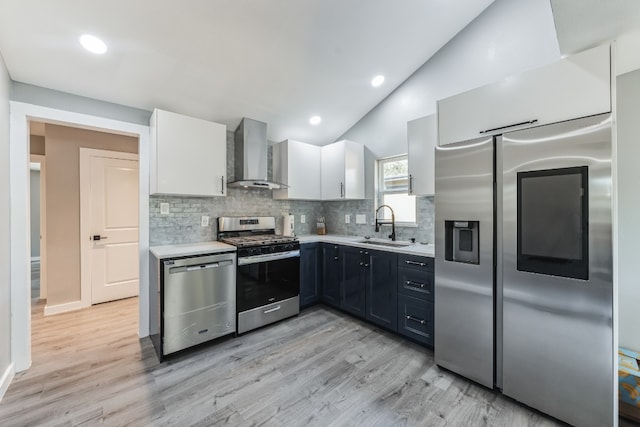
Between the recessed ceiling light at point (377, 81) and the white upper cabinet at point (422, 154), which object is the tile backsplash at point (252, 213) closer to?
the white upper cabinet at point (422, 154)

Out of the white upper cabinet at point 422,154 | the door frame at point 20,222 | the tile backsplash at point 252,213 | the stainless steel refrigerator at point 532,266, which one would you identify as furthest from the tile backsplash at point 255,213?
the stainless steel refrigerator at point 532,266

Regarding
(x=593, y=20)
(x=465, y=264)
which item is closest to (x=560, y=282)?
(x=465, y=264)

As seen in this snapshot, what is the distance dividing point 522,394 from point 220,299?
8.14 ft

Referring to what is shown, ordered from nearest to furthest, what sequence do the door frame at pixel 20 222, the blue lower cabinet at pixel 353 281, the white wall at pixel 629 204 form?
the white wall at pixel 629 204 < the door frame at pixel 20 222 < the blue lower cabinet at pixel 353 281

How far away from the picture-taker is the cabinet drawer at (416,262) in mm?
2349

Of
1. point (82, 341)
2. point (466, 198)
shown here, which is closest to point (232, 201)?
point (82, 341)

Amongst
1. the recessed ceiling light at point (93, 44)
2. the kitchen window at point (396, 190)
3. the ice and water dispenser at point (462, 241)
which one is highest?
the recessed ceiling light at point (93, 44)

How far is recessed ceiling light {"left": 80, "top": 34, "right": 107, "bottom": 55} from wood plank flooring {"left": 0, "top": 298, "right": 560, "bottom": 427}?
8.34 ft

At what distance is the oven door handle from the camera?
2703 millimetres

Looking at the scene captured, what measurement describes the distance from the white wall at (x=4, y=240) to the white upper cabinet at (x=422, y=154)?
3386 millimetres

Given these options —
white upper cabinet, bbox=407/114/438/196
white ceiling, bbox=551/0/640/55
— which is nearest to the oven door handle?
white upper cabinet, bbox=407/114/438/196

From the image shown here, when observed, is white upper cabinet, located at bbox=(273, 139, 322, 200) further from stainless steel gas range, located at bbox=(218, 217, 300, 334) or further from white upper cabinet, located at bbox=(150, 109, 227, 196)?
white upper cabinet, located at bbox=(150, 109, 227, 196)

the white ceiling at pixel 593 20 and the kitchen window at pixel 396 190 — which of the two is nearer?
the white ceiling at pixel 593 20

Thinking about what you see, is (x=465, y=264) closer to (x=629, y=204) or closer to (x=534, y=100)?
(x=534, y=100)
